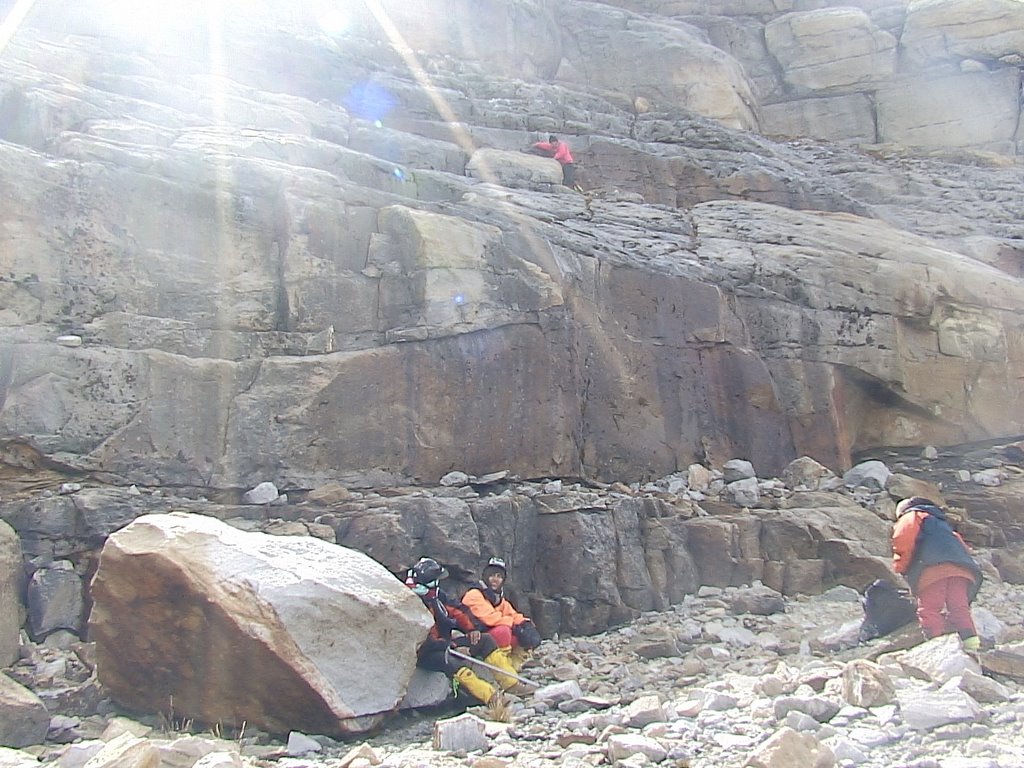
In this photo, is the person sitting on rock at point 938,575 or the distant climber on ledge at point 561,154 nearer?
the person sitting on rock at point 938,575

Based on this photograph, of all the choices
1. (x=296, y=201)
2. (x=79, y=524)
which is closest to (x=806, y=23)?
(x=296, y=201)

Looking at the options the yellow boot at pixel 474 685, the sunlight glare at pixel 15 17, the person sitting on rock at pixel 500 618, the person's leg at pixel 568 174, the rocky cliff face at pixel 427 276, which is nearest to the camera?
the yellow boot at pixel 474 685

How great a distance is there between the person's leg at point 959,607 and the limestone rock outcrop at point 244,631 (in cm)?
410

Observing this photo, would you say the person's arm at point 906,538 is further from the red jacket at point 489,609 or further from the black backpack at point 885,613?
the red jacket at point 489,609

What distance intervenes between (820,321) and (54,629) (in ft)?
34.1

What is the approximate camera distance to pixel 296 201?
10688 millimetres

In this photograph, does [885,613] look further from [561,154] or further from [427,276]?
[561,154]

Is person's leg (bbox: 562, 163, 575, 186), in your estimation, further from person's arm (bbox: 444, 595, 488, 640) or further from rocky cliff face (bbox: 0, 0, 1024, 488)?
person's arm (bbox: 444, 595, 488, 640)

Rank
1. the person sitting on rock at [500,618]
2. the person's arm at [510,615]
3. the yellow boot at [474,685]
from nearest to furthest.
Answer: the yellow boot at [474,685]
the person sitting on rock at [500,618]
the person's arm at [510,615]

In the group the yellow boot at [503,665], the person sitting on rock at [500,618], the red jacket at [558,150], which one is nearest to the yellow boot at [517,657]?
the person sitting on rock at [500,618]

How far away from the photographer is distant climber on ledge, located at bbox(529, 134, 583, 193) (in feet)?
57.2

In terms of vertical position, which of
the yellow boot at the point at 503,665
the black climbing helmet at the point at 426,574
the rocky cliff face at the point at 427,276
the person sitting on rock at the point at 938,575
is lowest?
the yellow boot at the point at 503,665

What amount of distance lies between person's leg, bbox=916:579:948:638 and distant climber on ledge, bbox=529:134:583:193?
36.6 ft

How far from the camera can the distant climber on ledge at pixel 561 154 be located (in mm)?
17436
